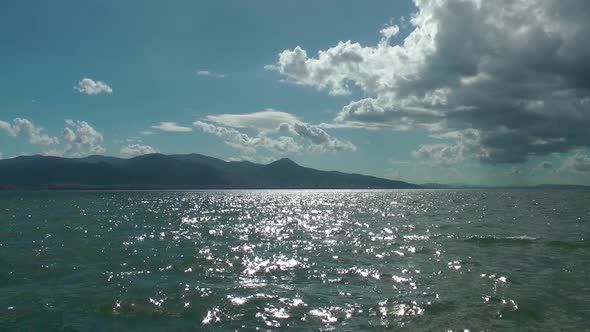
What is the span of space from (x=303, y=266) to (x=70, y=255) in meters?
17.0

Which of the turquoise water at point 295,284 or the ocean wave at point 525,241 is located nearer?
the turquoise water at point 295,284

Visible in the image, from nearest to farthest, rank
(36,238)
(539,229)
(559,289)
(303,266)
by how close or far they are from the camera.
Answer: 1. (559,289)
2. (303,266)
3. (36,238)
4. (539,229)

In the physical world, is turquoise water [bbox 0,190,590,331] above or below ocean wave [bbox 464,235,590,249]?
below

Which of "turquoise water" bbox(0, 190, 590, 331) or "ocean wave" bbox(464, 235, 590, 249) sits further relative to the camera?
"ocean wave" bbox(464, 235, 590, 249)

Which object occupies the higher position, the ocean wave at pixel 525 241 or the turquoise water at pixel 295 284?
the ocean wave at pixel 525 241

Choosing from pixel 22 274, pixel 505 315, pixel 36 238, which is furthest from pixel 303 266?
pixel 36 238

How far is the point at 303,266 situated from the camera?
92.5 ft

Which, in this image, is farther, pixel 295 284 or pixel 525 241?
pixel 525 241

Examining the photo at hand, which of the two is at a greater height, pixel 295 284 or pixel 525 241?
pixel 525 241

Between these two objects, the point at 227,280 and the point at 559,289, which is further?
the point at 227,280

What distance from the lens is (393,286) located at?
22672mm

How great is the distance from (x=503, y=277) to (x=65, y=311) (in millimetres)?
21812

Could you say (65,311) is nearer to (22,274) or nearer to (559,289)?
(22,274)

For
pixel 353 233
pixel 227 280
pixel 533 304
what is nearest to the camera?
pixel 533 304
